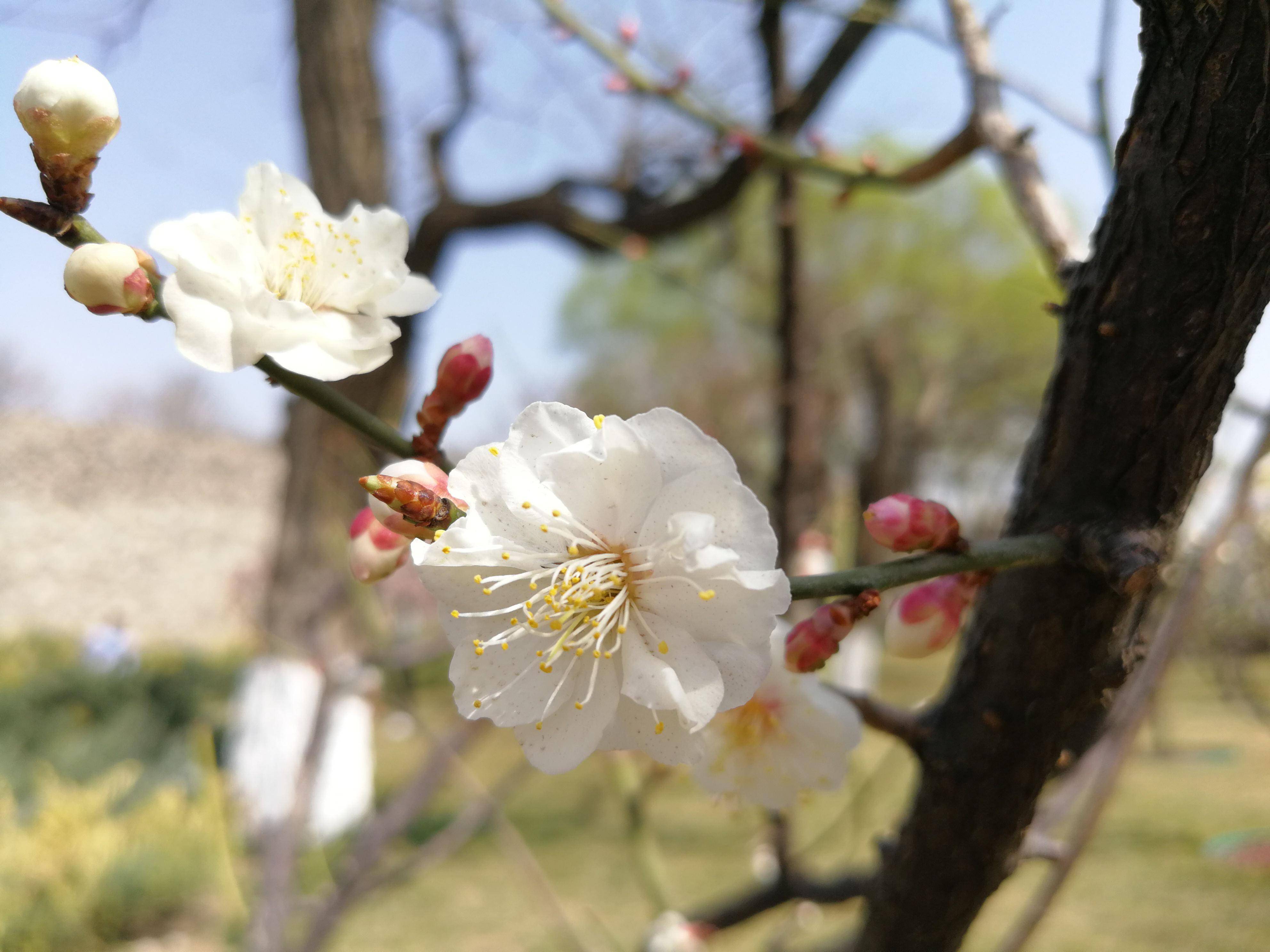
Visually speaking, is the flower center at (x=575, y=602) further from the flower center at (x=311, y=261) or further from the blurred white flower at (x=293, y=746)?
the blurred white flower at (x=293, y=746)

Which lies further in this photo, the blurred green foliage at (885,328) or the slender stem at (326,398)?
the blurred green foliage at (885,328)

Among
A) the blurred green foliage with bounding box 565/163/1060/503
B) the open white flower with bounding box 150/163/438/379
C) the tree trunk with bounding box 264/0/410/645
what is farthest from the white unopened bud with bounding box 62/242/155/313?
the blurred green foliage with bounding box 565/163/1060/503

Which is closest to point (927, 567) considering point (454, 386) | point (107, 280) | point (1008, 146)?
point (454, 386)

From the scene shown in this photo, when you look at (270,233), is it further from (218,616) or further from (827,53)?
(218,616)

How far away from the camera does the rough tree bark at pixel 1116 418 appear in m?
0.37

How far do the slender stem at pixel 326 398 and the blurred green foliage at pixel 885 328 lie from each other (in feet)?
25.7

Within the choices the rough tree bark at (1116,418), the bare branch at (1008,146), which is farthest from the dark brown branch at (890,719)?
the bare branch at (1008,146)

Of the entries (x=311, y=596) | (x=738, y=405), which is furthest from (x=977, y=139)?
(x=738, y=405)

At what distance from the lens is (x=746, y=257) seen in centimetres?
843

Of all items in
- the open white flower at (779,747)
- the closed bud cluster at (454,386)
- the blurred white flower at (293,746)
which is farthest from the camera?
the blurred white flower at (293,746)

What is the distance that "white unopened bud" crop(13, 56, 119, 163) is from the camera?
40 cm

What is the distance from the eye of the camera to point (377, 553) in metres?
0.45

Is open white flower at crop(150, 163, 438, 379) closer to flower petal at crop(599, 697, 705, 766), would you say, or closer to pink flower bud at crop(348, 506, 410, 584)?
pink flower bud at crop(348, 506, 410, 584)

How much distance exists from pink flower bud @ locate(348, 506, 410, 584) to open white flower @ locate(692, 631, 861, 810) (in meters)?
0.29
